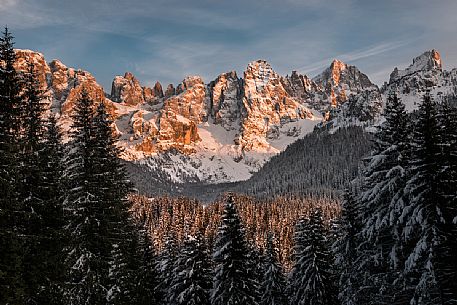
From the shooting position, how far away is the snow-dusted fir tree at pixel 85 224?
19422 millimetres

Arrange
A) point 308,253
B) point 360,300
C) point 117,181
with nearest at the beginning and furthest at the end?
point 360,300, point 117,181, point 308,253

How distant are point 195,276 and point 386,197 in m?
20.3

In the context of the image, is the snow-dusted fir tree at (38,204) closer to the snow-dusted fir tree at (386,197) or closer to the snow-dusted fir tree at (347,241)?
the snow-dusted fir tree at (386,197)

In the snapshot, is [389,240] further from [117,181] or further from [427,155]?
[117,181]

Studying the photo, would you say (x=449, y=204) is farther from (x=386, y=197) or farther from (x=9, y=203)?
(x=9, y=203)

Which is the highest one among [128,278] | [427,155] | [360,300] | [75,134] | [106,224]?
[75,134]

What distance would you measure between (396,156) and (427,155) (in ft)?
8.54

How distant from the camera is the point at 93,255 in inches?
778

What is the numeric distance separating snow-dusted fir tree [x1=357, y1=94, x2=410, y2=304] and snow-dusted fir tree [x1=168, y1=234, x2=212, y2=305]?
16933 millimetres

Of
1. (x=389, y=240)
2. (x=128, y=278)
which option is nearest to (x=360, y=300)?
(x=389, y=240)

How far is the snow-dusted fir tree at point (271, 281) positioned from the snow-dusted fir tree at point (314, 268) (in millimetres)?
5840

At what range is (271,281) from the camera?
4119 centimetres

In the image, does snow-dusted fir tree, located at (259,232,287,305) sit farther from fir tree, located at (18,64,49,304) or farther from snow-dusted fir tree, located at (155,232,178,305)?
fir tree, located at (18,64,49,304)

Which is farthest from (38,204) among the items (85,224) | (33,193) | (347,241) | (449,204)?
(347,241)
